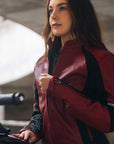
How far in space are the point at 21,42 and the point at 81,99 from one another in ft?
20.4

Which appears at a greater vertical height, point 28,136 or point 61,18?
point 61,18

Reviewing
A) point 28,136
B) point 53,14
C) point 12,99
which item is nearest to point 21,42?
point 53,14

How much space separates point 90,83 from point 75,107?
0.13 m

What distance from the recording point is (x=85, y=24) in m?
1.23

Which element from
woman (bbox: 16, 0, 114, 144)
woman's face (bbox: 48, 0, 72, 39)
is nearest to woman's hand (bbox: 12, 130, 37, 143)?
woman (bbox: 16, 0, 114, 144)

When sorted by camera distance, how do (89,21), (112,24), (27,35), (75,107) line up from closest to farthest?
(75,107) → (89,21) → (112,24) → (27,35)

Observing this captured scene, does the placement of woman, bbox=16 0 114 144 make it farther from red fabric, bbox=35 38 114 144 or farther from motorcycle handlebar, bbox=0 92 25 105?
motorcycle handlebar, bbox=0 92 25 105

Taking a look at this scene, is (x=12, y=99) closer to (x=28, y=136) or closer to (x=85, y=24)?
(x=28, y=136)

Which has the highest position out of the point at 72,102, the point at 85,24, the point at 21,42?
the point at 85,24

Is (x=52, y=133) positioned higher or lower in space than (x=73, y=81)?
lower

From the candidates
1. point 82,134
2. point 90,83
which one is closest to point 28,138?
point 82,134

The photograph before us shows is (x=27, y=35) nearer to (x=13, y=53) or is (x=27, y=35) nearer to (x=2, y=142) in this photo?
(x=13, y=53)

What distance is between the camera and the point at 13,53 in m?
7.38

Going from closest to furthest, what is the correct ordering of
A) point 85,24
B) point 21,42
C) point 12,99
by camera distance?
point 12,99
point 85,24
point 21,42
